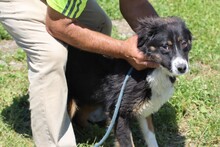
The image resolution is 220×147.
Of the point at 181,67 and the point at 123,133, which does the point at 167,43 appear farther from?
the point at 123,133

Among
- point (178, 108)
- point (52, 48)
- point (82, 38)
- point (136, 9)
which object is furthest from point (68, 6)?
point (178, 108)

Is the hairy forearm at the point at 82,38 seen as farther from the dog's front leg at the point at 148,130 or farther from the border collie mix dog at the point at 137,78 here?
the dog's front leg at the point at 148,130

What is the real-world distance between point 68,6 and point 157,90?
1015mm

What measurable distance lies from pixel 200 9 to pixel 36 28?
12.2 ft

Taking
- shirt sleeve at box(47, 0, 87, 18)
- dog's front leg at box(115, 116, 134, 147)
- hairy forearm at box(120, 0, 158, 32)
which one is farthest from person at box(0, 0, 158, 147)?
hairy forearm at box(120, 0, 158, 32)

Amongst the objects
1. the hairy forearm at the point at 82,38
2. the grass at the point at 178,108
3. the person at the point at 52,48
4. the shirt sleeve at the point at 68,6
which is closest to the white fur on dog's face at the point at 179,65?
the person at the point at 52,48

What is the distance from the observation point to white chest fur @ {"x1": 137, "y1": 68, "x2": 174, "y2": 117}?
401 centimetres

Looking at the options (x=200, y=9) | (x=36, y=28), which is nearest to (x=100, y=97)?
(x=36, y=28)

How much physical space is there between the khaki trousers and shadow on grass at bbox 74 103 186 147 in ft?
1.54

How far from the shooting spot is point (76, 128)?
472cm

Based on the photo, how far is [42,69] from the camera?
12.9ft

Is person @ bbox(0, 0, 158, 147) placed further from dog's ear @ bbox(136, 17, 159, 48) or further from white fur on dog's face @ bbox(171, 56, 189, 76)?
white fur on dog's face @ bbox(171, 56, 189, 76)

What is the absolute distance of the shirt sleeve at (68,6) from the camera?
3.67 m

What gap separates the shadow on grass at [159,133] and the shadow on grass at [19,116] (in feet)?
1.58
